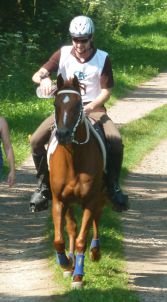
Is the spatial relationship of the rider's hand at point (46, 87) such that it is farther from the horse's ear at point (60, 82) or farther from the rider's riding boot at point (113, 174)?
the rider's riding boot at point (113, 174)

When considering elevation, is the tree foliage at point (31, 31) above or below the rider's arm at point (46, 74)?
below

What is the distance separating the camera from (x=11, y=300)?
30.6ft

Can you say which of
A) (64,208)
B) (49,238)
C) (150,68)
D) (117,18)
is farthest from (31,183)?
(117,18)

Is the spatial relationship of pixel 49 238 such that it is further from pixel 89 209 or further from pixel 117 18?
pixel 117 18

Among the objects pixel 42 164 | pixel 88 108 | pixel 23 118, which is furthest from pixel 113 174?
pixel 23 118

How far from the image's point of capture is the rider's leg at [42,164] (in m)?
10.4

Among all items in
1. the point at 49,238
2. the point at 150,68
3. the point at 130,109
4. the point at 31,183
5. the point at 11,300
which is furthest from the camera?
the point at 150,68

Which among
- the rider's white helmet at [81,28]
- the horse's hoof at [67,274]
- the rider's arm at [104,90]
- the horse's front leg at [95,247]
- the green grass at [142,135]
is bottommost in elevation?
the green grass at [142,135]

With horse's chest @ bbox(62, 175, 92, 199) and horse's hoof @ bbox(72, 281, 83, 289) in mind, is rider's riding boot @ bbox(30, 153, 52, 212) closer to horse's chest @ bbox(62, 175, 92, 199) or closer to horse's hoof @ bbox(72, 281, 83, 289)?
horse's chest @ bbox(62, 175, 92, 199)

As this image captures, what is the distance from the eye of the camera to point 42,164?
1050 cm

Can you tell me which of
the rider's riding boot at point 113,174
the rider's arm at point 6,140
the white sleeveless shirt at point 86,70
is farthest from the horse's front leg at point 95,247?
the rider's arm at point 6,140

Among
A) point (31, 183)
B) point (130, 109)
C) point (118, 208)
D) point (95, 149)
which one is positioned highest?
point (95, 149)

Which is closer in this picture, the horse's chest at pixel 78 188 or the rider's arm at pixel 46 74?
the horse's chest at pixel 78 188

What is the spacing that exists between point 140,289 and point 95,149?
1412 mm
